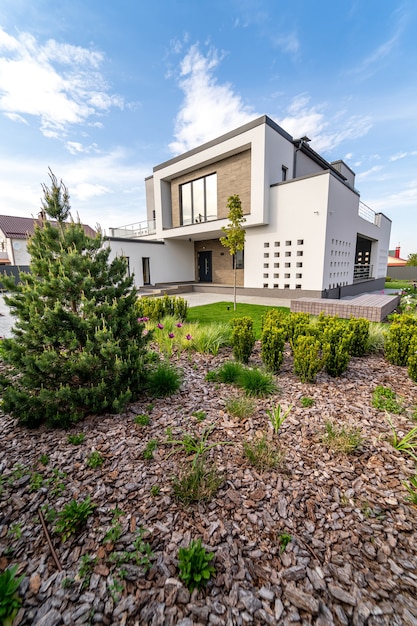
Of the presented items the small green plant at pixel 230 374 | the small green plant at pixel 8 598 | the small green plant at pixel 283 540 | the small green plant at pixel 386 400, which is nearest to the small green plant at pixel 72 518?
the small green plant at pixel 8 598

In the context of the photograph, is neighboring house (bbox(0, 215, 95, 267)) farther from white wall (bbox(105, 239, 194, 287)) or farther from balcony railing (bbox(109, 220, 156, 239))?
white wall (bbox(105, 239, 194, 287))

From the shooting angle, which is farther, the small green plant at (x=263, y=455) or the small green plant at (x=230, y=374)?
the small green plant at (x=230, y=374)

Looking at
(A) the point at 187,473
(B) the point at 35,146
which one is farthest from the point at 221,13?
(A) the point at 187,473

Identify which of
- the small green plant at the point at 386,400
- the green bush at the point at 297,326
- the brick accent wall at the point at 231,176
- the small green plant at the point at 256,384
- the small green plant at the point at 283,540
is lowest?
the small green plant at the point at 283,540

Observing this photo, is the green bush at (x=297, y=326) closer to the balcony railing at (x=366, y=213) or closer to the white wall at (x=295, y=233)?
the white wall at (x=295, y=233)

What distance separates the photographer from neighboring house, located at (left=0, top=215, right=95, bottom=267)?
29156mm

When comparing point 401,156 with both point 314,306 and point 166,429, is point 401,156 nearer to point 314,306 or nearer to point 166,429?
point 314,306

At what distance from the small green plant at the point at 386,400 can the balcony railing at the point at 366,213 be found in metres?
16.5

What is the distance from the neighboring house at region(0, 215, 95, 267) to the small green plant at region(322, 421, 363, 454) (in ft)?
112

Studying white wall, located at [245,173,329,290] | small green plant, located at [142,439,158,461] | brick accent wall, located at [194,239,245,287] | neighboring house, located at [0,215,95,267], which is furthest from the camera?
neighboring house, located at [0,215,95,267]

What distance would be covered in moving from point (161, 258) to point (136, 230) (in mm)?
4700

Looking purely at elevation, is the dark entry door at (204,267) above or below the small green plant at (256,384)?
above

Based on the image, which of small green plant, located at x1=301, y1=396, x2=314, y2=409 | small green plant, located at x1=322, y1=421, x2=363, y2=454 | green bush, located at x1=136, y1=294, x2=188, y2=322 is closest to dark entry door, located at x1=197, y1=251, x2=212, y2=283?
green bush, located at x1=136, y1=294, x2=188, y2=322

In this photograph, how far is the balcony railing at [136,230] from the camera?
1997cm
